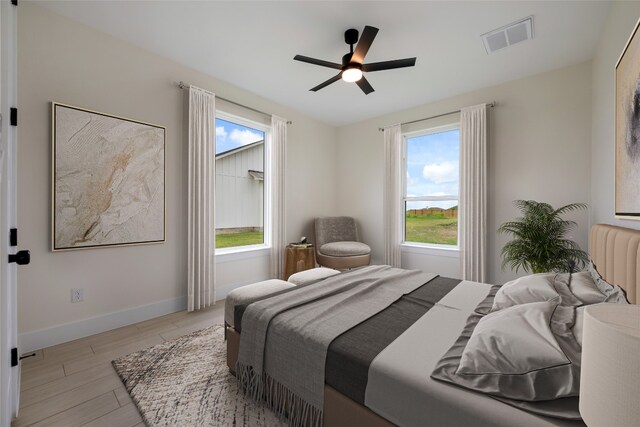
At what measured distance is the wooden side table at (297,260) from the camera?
13.0ft

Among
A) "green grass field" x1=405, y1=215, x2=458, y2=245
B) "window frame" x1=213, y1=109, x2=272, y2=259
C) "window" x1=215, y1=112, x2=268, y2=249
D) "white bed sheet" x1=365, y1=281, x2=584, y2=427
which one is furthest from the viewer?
"green grass field" x1=405, y1=215, x2=458, y2=245

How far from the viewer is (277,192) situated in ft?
13.3

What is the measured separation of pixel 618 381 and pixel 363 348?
0.91 m

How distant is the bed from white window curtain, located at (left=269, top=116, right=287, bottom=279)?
2.24 metres

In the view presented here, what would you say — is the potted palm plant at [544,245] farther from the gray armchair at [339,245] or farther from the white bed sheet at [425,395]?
the white bed sheet at [425,395]

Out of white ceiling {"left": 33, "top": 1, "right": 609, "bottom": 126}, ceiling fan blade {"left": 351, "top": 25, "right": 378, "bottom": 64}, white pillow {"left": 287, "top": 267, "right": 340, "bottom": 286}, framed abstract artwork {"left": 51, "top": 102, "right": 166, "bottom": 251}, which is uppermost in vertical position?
white ceiling {"left": 33, "top": 1, "right": 609, "bottom": 126}

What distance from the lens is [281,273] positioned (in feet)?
13.4

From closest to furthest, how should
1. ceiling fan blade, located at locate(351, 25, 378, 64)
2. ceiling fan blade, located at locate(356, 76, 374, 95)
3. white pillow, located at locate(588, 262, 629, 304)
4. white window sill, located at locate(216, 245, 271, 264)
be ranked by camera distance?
white pillow, located at locate(588, 262, 629, 304)
ceiling fan blade, located at locate(351, 25, 378, 64)
ceiling fan blade, located at locate(356, 76, 374, 95)
white window sill, located at locate(216, 245, 271, 264)

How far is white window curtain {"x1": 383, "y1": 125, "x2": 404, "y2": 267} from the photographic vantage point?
14.3 feet

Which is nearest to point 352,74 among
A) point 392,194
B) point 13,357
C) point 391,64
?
point 391,64

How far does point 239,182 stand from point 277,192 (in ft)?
1.88

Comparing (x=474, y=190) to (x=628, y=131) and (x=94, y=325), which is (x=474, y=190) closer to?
(x=628, y=131)

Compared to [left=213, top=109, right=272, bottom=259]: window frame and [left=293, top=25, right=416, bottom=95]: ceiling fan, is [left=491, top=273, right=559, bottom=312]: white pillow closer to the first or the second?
[left=293, top=25, right=416, bottom=95]: ceiling fan

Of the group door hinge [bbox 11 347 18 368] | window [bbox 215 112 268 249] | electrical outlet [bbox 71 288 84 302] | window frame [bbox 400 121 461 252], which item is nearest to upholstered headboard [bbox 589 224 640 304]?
window frame [bbox 400 121 461 252]
